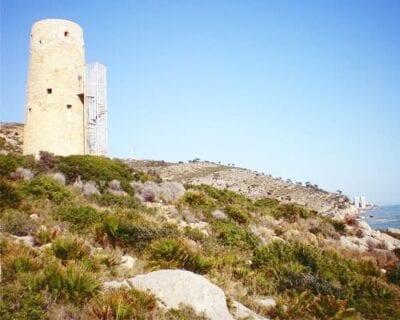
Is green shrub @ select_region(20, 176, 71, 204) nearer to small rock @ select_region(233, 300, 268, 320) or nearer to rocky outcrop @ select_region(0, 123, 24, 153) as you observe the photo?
small rock @ select_region(233, 300, 268, 320)

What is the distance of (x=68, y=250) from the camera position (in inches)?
285

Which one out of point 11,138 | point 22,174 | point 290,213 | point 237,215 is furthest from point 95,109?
point 11,138

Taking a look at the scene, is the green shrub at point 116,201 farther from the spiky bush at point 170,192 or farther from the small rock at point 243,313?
the small rock at point 243,313

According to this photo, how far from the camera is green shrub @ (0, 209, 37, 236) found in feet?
27.7

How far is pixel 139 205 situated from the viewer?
1388cm

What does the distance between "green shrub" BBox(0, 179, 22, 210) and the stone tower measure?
8529mm

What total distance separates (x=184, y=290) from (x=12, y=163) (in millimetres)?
12842

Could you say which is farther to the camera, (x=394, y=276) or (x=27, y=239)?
(x=394, y=276)

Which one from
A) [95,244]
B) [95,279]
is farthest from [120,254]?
[95,279]

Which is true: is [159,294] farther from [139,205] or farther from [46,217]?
[139,205]

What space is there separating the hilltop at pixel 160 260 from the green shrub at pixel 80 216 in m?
0.03

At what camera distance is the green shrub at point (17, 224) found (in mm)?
8453

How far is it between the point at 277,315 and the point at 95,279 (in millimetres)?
3267

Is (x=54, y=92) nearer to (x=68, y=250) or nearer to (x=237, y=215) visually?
(x=237, y=215)
